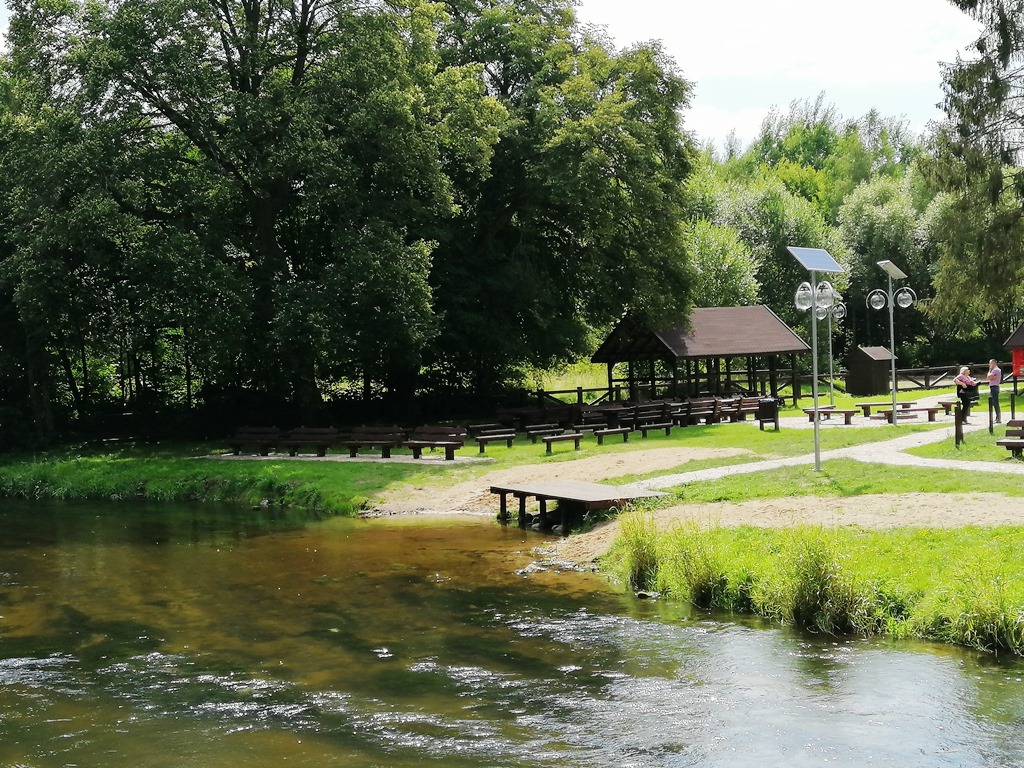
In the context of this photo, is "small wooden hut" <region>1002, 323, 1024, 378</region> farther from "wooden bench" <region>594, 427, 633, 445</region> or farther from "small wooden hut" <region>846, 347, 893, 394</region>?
"wooden bench" <region>594, 427, 633, 445</region>

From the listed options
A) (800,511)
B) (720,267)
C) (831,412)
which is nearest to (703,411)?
(831,412)

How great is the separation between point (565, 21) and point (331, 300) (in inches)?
637

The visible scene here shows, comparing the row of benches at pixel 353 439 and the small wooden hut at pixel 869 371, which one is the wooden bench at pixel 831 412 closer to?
the row of benches at pixel 353 439

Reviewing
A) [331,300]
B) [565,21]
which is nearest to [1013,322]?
[565,21]

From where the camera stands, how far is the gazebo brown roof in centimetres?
3678

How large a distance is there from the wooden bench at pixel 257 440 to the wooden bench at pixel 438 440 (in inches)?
164

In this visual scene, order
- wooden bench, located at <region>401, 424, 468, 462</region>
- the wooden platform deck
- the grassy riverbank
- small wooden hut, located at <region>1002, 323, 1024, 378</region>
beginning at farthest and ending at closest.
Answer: small wooden hut, located at <region>1002, 323, 1024, 378</region> < wooden bench, located at <region>401, 424, 468, 462</region> < the wooden platform deck < the grassy riverbank

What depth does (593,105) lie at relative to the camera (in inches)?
1405

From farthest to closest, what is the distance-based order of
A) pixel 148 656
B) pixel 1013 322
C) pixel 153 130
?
pixel 1013 322 → pixel 153 130 → pixel 148 656

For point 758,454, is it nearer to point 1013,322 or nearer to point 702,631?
point 702,631

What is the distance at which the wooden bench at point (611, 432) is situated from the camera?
2814 centimetres

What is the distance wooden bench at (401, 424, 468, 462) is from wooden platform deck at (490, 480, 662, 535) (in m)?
6.12

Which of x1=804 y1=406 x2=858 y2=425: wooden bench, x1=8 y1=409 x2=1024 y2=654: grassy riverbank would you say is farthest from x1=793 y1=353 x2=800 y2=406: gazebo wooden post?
x1=8 y1=409 x2=1024 y2=654: grassy riverbank

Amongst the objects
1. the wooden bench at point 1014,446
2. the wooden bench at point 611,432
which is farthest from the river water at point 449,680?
the wooden bench at point 611,432
